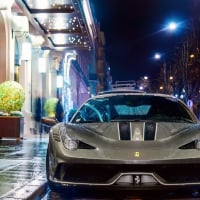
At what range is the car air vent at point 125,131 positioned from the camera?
212 inches

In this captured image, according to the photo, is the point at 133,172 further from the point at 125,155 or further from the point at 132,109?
the point at 132,109

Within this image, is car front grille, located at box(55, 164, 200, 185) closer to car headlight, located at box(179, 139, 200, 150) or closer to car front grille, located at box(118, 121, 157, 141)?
car headlight, located at box(179, 139, 200, 150)

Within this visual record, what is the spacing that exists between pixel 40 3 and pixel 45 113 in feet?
24.6

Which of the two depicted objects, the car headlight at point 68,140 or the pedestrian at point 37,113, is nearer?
the car headlight at point 68,140

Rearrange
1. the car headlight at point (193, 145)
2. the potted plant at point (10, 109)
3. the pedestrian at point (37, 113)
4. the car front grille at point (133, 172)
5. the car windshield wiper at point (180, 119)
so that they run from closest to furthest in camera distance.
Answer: the car front grille at point (133, 172) → the car headlight at point (193, 145) → the car windshield wiper at point (180, 119) → the potted plant at point (10, 109) → the pedestrian at point (37, 113)

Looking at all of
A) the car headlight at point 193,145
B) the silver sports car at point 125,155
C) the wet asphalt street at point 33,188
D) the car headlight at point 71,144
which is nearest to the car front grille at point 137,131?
the silver sports car at point 125,155

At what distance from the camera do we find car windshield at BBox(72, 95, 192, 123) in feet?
21.4

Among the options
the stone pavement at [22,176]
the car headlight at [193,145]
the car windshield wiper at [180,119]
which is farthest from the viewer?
the car windshield wiper at [180,119]

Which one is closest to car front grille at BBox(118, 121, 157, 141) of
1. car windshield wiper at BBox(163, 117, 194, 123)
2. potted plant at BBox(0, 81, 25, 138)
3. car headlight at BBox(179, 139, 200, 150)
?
car headlight at BBox(179, 139, 200, 150)

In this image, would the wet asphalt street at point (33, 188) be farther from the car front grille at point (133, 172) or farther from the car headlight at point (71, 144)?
the car headlight at point (71, 144)

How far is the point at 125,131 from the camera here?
5.47 m

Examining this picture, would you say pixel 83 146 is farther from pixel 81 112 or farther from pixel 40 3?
pixel 40 3

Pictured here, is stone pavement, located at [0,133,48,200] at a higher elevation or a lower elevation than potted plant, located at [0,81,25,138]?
lower

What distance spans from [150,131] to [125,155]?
1.74 feet
